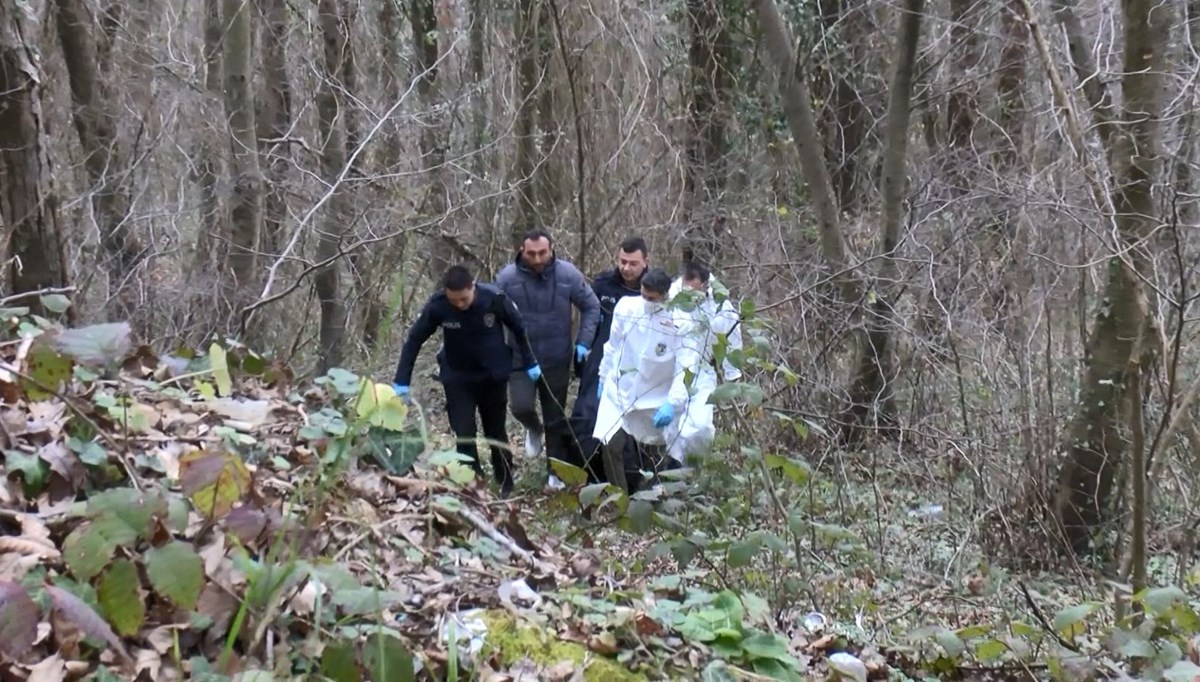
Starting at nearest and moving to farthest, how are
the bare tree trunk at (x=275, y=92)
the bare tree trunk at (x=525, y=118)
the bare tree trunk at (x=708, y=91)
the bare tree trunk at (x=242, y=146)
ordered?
the bare tree trunk at (x=242, y=146) < the bare tree trunk at (x=275, y=92) < the bare tree trunk at (x=525, y=118) < the bare tree trunk at (x=708, y=91)

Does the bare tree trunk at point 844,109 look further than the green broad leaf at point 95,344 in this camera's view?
Yes

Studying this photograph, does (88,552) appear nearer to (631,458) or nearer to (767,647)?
(767,647)

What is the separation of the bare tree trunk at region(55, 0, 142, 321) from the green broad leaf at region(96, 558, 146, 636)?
809 centimetres

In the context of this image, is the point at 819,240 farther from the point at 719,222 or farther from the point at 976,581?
the point at 976,581

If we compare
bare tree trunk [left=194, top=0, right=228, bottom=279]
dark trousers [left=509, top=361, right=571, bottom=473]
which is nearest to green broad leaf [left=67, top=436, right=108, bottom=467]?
dark trousers [left=509, top=361, right=571, bottom=473]

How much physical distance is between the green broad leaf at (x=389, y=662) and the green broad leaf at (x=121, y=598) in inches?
18.8

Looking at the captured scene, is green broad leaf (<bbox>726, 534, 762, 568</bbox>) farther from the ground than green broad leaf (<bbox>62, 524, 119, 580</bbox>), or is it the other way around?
green broad leaf (<bbox>62, 524, 119, 580</bbox>)

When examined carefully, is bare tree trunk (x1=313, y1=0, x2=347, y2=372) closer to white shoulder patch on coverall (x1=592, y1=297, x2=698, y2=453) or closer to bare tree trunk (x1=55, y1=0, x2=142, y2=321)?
bare tree trunk (x1=55, y1=0, x2=142, y2=321)

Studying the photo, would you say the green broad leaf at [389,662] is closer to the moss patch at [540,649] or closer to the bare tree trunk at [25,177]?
the moss patch at [540,649]

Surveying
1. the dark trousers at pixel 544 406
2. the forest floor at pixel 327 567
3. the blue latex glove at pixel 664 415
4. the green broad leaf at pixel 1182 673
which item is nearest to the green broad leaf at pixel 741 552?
the forest floor at pixel 327 567

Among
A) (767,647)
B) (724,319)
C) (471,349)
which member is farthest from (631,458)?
(767,647)

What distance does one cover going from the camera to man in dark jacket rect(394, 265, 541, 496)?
23.8 feet

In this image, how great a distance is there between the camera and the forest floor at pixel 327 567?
223 cm

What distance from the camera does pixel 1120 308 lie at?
6129 millimetres
